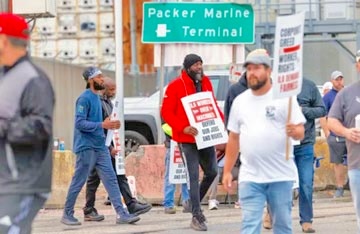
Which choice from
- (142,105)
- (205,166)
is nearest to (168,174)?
(205,166)

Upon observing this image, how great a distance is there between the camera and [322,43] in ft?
81.9

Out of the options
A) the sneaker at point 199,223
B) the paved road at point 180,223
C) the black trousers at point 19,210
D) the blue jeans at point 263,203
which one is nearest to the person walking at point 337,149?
the paved road at point 180,223

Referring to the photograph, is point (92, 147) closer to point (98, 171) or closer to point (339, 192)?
point (98, 171)

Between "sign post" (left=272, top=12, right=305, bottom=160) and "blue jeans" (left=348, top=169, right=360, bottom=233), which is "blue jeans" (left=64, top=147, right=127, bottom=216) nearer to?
"blue jeans" (left=348, top=169, right=360, bottom=233)

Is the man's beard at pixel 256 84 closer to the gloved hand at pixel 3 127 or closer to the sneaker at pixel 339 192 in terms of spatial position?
the gloved hand at pixel 3 127

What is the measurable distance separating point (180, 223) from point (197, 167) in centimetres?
112

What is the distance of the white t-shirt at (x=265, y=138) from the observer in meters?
7.91

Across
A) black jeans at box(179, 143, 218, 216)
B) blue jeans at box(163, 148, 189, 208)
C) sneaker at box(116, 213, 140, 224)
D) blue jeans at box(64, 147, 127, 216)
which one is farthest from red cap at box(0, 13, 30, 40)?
blue jeans at box(163, 148, 189, 208)

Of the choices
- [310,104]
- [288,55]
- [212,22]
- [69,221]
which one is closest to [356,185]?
[288,55]

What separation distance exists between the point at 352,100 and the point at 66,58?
2344 cm

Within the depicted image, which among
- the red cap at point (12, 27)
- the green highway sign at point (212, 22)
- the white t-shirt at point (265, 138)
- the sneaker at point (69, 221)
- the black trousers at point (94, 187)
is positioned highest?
the green highway sign at point (212, 22)

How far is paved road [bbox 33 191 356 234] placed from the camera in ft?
38.1

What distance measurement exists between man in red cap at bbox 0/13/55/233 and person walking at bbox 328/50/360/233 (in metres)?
3.32

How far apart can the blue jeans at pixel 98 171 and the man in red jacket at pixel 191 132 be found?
0.89 m
